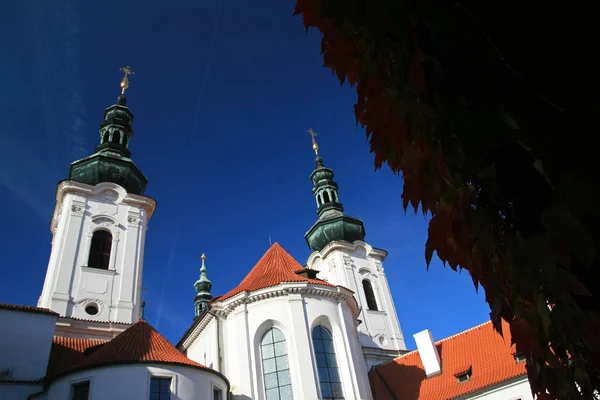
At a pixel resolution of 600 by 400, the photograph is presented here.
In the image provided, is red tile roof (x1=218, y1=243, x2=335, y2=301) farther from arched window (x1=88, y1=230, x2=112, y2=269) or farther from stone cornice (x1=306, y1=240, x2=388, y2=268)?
arched window (x1=88, y1=230, x2=112, y2=269)

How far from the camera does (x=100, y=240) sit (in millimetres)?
26172

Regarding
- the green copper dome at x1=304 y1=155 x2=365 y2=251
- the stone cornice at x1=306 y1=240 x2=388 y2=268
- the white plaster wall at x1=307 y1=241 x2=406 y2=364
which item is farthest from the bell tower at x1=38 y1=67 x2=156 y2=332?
the white plaster wall at x1=307 y1=241 x2=406 y2=364

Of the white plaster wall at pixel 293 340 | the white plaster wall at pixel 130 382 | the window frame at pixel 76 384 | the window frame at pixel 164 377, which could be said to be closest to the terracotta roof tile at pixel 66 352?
the white plaster wall at pixel 130 382

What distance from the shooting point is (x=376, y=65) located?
5.99 feet

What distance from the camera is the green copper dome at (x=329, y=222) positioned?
34594 mm

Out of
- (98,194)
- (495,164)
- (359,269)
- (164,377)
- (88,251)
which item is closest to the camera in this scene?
(495,164)

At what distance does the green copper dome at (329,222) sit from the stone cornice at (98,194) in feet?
41.0

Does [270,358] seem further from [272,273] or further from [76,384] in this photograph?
[76,384]

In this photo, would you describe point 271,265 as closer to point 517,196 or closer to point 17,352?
point 17,352

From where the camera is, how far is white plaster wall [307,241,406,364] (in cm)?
2988

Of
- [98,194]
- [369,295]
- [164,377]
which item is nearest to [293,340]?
[164,377]

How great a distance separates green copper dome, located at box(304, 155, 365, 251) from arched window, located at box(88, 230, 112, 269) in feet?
49.6

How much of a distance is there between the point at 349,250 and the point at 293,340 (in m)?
14.5

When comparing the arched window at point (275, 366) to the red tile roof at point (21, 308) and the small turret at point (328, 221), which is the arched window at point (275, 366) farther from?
the small turret at point (328, 221)
